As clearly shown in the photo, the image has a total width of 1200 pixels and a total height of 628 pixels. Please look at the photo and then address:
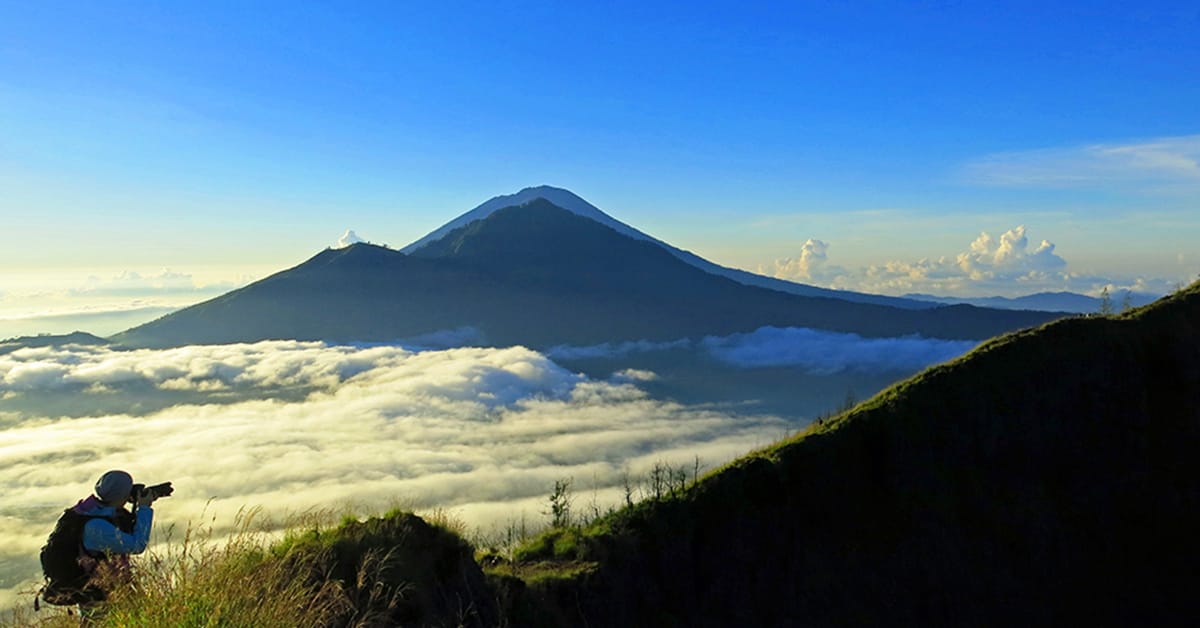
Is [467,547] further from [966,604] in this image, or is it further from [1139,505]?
[1139,505]

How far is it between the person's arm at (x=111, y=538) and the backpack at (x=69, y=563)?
0.32 ft

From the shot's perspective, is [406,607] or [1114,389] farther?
[1114,389]

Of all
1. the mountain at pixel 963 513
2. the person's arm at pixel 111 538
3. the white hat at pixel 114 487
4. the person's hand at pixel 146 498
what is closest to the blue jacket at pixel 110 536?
the person's arm at pixel 111 538

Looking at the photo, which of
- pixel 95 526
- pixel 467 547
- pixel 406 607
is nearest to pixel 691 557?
pixel 467 547

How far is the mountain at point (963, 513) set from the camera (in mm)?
17531

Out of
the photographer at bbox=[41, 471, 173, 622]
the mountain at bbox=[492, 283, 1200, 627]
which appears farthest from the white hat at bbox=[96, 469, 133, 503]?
the mountain at bbox=[492, 283, 1200, 627]

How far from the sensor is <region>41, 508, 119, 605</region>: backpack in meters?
6.27

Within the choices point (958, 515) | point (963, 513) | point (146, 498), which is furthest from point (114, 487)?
point (963, 513)

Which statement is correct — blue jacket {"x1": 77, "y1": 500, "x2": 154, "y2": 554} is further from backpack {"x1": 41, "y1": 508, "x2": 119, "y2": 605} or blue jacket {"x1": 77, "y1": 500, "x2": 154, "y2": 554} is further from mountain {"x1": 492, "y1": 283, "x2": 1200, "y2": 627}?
mountain {"x1": 492, "y1": 283, "x2": 1200, "y2": 627}

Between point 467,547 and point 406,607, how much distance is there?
81.2 inches

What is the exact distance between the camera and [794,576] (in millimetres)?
18188

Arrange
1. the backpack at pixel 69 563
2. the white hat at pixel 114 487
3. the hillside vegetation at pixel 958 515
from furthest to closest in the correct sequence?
1. the hillside vegetation at pixel 958 515
2. the white hat at pixel 114 487
3. the backpack at pixel 69 563

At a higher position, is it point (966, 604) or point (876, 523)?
point (876, 523)

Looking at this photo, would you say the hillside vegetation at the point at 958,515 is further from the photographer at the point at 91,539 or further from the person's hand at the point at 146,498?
the photographer at the point at 91,539
